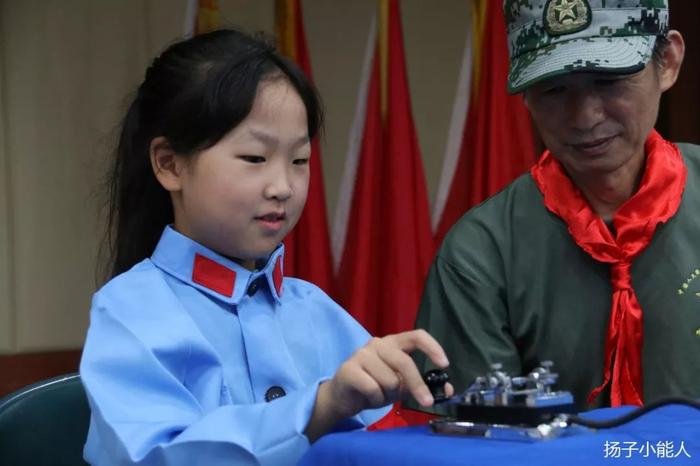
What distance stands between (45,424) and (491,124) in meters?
1.86

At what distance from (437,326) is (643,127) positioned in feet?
1.31

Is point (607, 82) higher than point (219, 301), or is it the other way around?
point (607, 82)

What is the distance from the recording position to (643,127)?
1.49m

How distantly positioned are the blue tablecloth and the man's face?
1.88 feet

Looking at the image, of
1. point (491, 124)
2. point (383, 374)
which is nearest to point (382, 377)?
point (383, 374)

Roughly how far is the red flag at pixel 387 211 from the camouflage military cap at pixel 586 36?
1.38m

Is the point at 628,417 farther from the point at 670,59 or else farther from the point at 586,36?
the point at 670,59

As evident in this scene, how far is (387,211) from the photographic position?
289 centimetres

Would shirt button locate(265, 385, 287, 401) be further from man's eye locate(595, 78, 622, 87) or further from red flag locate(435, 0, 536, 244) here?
red flag locate(435, 0, 536, 244)

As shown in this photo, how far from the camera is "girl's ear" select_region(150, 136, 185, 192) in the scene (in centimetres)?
137

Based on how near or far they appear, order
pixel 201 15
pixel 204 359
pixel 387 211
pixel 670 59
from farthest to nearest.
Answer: pixel 387 211 < pixel 201 15 < pixel 670 59 < pixel 204 359

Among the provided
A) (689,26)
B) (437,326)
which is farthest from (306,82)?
(689,26)

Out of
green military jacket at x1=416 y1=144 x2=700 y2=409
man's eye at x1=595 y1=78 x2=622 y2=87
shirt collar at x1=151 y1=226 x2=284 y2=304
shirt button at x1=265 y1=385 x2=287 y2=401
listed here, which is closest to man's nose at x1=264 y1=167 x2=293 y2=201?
shirt collar at x1=151 y1=226 x2=284 y2=304

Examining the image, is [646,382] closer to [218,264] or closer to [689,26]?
[218,264]
